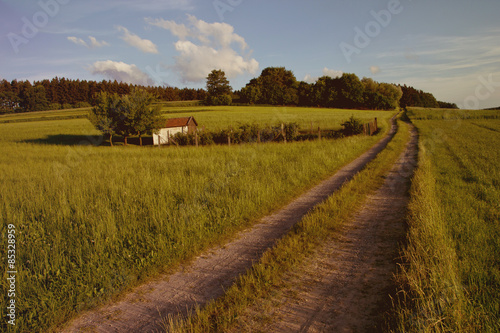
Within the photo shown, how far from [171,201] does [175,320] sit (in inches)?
171

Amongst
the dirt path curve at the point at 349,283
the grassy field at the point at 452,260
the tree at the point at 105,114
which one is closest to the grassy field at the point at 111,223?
the dirt path curve at the point at 349,283

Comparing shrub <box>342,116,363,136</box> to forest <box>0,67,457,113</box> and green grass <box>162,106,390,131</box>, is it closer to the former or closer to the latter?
green grass <box>162,106,390,131</box>

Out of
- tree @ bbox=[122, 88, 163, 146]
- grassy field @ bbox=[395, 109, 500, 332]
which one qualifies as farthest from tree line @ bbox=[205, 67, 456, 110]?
grassy field @ bbox=[395, 109, 500, 332]

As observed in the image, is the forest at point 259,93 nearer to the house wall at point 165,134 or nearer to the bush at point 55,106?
the bush at point 55,106

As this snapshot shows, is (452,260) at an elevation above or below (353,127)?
below

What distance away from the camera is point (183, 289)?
12.8ft

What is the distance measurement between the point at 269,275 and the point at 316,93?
8938cm

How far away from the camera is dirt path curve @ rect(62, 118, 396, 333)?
3291mm

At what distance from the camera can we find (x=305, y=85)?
9400 centimetres

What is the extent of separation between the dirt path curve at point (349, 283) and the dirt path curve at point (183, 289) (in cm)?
100

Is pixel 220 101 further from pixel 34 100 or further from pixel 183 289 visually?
pixel 183 289

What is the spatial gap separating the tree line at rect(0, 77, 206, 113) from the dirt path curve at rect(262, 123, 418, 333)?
91.2m

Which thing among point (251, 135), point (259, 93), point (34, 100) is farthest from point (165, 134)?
point (34, 100)

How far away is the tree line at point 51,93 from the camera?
3556 inches
